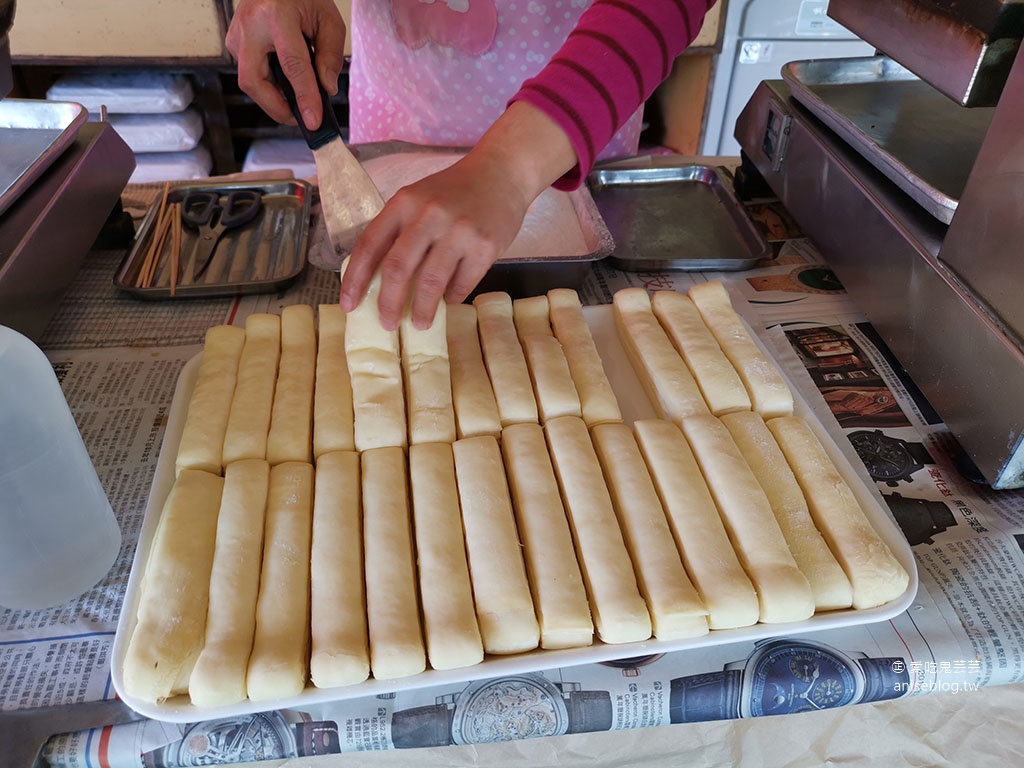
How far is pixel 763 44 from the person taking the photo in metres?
3.16

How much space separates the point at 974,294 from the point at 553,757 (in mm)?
986

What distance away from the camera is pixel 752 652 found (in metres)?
0.92

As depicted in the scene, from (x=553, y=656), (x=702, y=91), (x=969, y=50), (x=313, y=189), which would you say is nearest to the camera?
(x=553, y=656)

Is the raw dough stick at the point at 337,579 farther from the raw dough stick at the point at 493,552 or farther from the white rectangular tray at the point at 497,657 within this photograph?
the raw dough stick at the point at 493,552

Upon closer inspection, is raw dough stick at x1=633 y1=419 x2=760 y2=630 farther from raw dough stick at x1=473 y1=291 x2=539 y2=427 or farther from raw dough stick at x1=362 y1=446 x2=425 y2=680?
raw dough stick at x1=362 y1=446 x2=425 y2=680

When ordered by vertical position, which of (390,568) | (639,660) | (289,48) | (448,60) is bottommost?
(639,660)

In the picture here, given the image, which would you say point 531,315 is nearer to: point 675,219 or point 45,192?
point 675,219

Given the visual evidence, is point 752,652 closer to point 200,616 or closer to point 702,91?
point 200,616

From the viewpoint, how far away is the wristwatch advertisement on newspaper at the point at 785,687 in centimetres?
89

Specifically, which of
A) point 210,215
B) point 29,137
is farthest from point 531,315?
point 29,137

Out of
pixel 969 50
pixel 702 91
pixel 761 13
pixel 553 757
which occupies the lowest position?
pixel 553 757

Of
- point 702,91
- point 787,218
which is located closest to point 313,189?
point 787,218

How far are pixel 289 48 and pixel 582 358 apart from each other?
72cm

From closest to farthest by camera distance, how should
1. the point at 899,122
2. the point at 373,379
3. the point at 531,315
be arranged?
the point at 373,379 → the point at 531,315 → the point at 899,122
